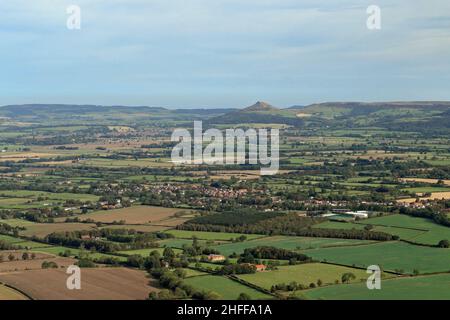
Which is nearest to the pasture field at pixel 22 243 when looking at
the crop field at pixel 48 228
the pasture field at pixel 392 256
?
the crop field at pixel 48 228

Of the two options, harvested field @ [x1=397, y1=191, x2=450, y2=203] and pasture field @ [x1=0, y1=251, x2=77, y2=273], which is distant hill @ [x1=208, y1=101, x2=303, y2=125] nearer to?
harvested field @ [x1=397, y1=191, x2=450, y2=203]

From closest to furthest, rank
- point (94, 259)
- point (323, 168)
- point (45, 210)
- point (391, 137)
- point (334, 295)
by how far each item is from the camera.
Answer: point (334, 295), point (94, 259), point (45, 210), point (323, 168), point (391, 137)

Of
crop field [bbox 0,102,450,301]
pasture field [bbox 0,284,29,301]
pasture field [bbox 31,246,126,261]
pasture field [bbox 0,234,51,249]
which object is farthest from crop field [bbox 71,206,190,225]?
pasture field [bbox 0,284,29,301]

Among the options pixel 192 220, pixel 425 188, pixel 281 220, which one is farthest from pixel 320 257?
pixel 425 188

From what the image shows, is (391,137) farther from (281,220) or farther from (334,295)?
(334,295)

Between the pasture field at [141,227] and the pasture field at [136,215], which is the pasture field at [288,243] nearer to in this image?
the pasture field at [141,227]
